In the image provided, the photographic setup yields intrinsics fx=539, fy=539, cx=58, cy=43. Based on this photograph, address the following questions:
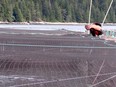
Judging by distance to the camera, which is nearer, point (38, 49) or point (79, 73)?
point (79, 73)

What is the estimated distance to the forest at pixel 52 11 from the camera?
92500 millimetres

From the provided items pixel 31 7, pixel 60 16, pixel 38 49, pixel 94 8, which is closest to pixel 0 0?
pixel 31 7

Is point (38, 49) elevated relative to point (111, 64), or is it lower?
lower

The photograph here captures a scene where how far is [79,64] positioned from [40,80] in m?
3.69

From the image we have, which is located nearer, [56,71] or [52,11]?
[56,71]

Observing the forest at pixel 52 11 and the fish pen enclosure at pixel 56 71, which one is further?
the forest at pixel 52 11

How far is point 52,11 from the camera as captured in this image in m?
104

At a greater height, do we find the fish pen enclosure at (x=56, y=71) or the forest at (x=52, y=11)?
the fish pen enclosure at (x=56, y=71)

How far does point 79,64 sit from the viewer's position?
1380 cm

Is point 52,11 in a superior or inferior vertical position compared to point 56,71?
inferior

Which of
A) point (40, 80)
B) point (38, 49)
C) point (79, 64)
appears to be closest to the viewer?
point (40, 80)

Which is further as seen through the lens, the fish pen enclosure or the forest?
the forest

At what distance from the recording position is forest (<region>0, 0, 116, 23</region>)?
92.5 m

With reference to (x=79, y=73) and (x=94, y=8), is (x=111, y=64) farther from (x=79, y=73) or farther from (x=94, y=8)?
(x=94, y=8)
